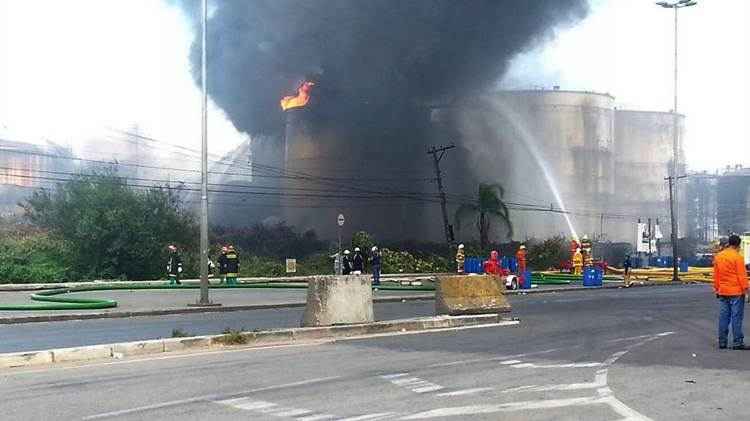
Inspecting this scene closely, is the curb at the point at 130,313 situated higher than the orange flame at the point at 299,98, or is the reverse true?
the orange flame at the point at 299,98

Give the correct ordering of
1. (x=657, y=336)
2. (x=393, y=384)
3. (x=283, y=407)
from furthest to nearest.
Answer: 1. (x=657, y=336)
2. (x=393, y=384)
3. (x=283, y=407)

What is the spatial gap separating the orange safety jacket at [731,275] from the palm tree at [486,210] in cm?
4120

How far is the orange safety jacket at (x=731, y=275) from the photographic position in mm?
10438

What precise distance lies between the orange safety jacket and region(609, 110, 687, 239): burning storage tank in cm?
6807

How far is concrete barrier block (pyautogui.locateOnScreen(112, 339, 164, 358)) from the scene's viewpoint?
406 inches

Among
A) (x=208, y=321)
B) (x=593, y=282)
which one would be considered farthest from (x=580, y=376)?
(x=593, y=282)

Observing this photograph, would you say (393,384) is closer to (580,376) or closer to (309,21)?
(580,376)

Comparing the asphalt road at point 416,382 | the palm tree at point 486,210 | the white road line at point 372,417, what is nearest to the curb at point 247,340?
the asphalt road at point 416,382

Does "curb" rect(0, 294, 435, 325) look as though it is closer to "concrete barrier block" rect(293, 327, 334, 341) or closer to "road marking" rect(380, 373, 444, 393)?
"concrete barrier block" rect(293, 327, 334, 341)

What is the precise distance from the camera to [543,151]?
230ft

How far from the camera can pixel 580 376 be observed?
27.5ft

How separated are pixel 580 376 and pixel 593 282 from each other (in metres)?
26.1

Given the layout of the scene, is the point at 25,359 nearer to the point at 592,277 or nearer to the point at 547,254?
the point at 592,277

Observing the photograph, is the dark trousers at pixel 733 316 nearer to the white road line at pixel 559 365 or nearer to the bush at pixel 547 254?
the white road line at pixel 559 365
